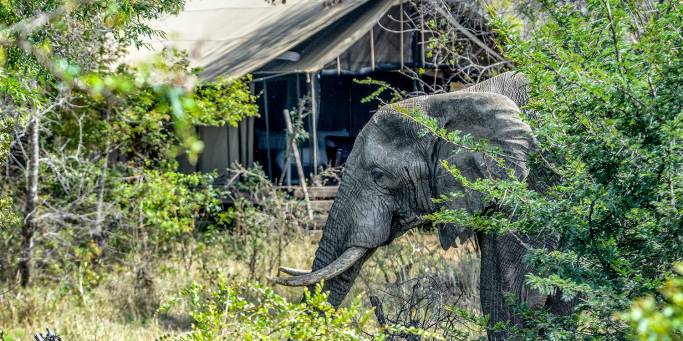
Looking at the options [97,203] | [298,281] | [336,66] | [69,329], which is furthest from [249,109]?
[298,281]

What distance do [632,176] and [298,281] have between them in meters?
3.41

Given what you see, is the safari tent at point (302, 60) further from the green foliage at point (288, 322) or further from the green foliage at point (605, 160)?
the green foliage at point (605, 160)

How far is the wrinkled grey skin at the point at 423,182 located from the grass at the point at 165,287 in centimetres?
178

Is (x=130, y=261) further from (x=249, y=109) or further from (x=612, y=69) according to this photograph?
(x=612, y=69)

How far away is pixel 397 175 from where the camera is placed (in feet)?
26.0

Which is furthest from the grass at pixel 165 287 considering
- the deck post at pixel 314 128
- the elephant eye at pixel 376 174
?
the deck post at pixel 314 128

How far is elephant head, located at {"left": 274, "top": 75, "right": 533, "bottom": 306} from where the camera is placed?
304 inches

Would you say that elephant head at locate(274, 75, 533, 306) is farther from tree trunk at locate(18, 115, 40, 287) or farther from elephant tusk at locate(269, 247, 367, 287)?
tree trunk at locate(18, 115, 40, 287)

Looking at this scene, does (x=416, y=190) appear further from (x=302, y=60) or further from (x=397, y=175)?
(x=302, y=60)

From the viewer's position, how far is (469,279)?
1125cm

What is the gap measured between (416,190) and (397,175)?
168 millimetres

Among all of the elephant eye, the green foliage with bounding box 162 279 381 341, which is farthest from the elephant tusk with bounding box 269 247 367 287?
the green foliage with bounding box 162 279 381 341

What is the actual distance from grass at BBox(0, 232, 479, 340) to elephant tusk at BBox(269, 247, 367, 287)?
1640 millimetres

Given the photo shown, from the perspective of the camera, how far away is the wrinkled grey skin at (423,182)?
7.65 metres
